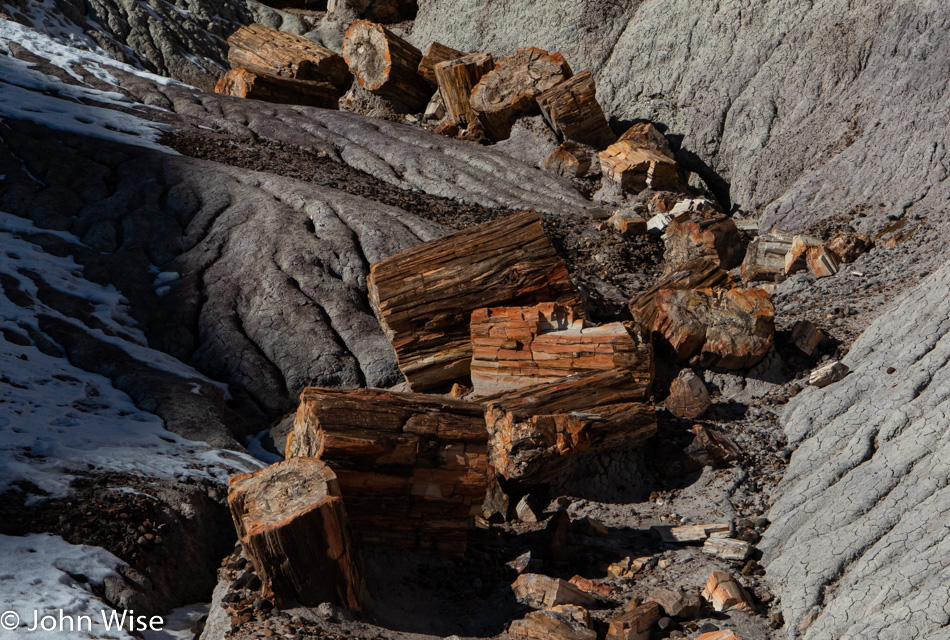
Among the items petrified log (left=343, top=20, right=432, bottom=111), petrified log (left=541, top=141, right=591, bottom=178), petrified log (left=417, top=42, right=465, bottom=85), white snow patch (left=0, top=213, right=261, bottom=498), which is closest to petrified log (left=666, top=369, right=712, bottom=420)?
white snow patch (left=0, top=213, right=261, bottom=498)

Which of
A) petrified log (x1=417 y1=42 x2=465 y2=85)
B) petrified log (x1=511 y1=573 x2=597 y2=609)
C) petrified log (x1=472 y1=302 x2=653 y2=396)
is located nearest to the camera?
petrified log (x1=511 y1=573 x2=597 y2=609)

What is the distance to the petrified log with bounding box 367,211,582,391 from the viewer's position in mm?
7133

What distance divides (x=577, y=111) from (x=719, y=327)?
7.29 metres

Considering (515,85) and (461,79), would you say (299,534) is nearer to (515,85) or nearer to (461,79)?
(515,85)

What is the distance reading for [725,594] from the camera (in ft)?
15.1

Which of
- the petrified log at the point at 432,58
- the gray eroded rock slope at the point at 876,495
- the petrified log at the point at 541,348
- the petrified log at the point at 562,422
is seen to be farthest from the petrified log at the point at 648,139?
the petrified log at the point at 562,422

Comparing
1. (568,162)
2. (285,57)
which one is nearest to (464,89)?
(568,162)

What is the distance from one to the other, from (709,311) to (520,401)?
2.24 m

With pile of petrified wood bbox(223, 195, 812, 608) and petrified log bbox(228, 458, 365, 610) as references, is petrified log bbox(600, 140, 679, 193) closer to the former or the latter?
pile of petrified wood bbox(223, 195, 812, 608)

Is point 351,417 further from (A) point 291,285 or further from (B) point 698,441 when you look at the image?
(A) point 291,285

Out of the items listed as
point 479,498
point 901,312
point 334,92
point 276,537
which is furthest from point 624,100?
point 276,537

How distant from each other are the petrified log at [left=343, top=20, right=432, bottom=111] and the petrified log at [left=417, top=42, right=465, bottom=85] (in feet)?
0.92

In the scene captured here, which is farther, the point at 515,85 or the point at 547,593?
the point at 515,85

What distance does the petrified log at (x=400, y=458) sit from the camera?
16.2 feet
